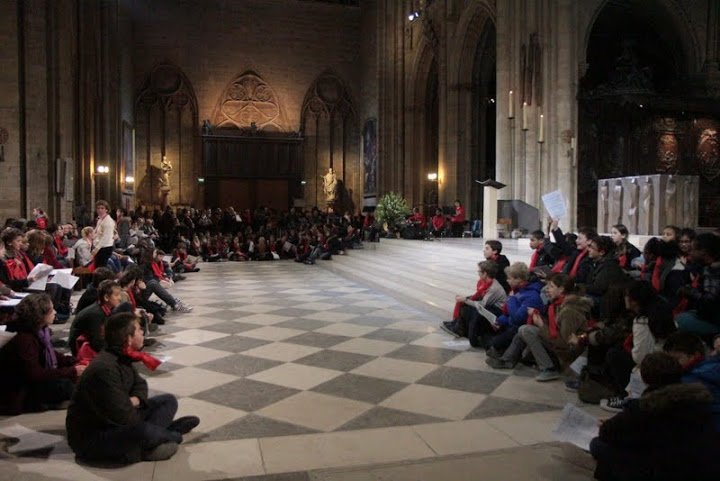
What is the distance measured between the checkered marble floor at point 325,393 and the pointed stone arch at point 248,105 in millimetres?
21261

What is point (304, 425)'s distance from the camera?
14.1 ft

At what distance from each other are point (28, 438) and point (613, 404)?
13.6 ft

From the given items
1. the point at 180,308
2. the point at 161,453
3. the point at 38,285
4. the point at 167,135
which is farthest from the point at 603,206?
the point at 167,135

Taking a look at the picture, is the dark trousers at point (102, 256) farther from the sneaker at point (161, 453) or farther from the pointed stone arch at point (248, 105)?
the pointed stone arch at point (248, 105)

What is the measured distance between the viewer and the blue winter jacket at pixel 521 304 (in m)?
5.82

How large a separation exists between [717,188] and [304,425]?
18076 mm

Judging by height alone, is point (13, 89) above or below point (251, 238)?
above

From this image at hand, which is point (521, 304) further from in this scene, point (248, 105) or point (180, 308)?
point (248, 105)

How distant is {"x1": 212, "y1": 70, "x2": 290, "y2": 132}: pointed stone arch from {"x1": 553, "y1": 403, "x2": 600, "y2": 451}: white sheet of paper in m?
26.7

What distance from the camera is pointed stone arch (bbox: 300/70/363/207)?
98.5 feet

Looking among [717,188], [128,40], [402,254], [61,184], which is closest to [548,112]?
[402,254]

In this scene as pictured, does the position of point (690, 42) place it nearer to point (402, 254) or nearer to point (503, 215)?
point (503, 215)

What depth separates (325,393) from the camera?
505cm

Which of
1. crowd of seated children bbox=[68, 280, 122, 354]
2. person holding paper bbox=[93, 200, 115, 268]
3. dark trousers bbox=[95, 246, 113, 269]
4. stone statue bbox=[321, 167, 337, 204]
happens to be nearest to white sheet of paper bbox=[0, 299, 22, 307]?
crowd of seated children bbox=[68, 280, 122, 354]
